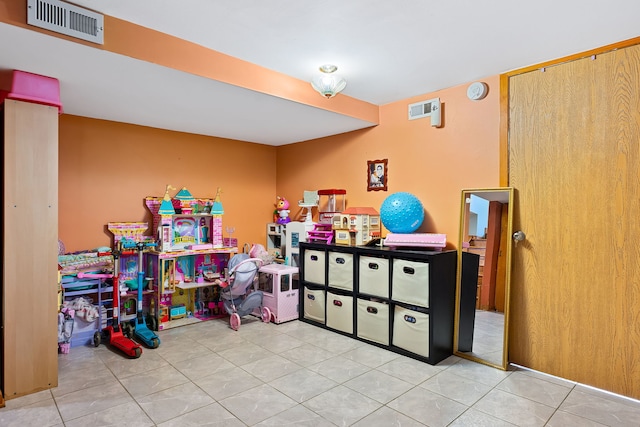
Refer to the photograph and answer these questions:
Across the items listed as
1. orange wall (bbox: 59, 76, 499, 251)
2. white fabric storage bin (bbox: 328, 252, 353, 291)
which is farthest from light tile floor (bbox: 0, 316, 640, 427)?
orange wall (bbox: 59, 76, 499, 251)

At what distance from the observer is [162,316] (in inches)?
163

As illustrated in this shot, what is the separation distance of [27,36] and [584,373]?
4.29 metres

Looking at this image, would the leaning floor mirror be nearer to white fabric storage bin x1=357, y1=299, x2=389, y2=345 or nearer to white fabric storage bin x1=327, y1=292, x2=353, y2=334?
white fabric storage bin x1=357, y1=299, x2=389, y2=345

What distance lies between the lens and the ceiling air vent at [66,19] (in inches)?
81.3

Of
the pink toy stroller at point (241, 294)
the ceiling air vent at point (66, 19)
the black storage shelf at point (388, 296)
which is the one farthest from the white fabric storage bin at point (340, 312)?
the ceiling air vent at point (66, 19)

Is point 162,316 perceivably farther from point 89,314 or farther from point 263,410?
point 263,410

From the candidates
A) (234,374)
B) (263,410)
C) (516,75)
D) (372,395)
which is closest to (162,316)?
(234,374)

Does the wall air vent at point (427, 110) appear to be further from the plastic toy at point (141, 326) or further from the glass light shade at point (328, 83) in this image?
the plastic toy at point (141, 326)

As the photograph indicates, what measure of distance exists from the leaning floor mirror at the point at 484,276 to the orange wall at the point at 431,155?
0.71 ft

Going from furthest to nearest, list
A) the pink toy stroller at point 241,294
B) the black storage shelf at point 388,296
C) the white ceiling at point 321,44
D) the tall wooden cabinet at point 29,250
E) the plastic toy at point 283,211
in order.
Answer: the plastic toy at point 283,211 → the pink toy stroller at point 241,294 → the black storage shelf at point 388,296 → the tall wooden cabinet at point 29,250 → the white ceiling at point 321,44

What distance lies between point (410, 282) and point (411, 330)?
1.36ft

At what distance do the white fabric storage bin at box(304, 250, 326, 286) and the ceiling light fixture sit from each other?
1.75m

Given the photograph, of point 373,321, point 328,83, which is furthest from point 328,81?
point 373,321

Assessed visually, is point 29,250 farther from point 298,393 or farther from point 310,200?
point 310,200
